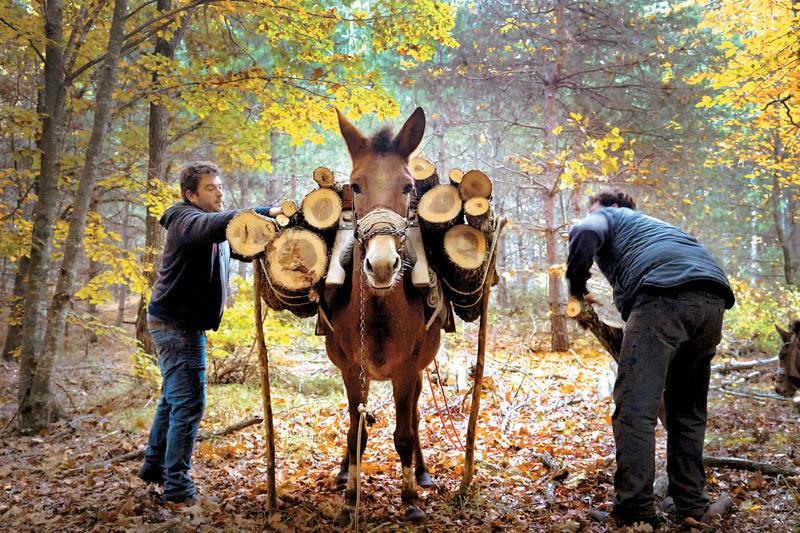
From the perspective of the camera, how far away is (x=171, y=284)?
3.64 m

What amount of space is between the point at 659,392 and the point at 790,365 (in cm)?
383

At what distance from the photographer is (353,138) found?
3322 millimetres

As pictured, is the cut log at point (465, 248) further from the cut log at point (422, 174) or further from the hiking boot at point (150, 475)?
the hiking boot at point (150, 475)

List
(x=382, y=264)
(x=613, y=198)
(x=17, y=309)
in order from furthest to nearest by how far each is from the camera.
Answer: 1. (x=17, y=309)
2. (x=613, y=198)
3. (x=382, y=264)

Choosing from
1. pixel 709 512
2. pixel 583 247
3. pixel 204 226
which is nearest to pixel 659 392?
pixel 709 512

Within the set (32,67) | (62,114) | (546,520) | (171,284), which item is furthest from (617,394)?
(32,67)

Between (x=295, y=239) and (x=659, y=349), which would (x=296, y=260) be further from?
(x=659, y=349)

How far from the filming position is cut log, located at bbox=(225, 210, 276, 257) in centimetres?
319

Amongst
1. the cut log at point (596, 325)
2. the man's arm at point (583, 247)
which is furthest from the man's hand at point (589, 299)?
the man's arm at point (583, 247)

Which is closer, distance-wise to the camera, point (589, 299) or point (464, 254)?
point (464, 254)

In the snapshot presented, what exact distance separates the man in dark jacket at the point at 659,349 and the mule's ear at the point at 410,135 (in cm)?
135

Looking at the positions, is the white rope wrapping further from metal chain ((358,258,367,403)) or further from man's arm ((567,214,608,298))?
man's arm ((567,214,608,298))

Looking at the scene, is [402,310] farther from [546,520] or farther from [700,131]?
[700,131]

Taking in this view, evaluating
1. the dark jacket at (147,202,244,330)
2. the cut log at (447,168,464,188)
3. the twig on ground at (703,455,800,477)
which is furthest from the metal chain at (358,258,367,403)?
the twig on ground at (703,455,800,477)
